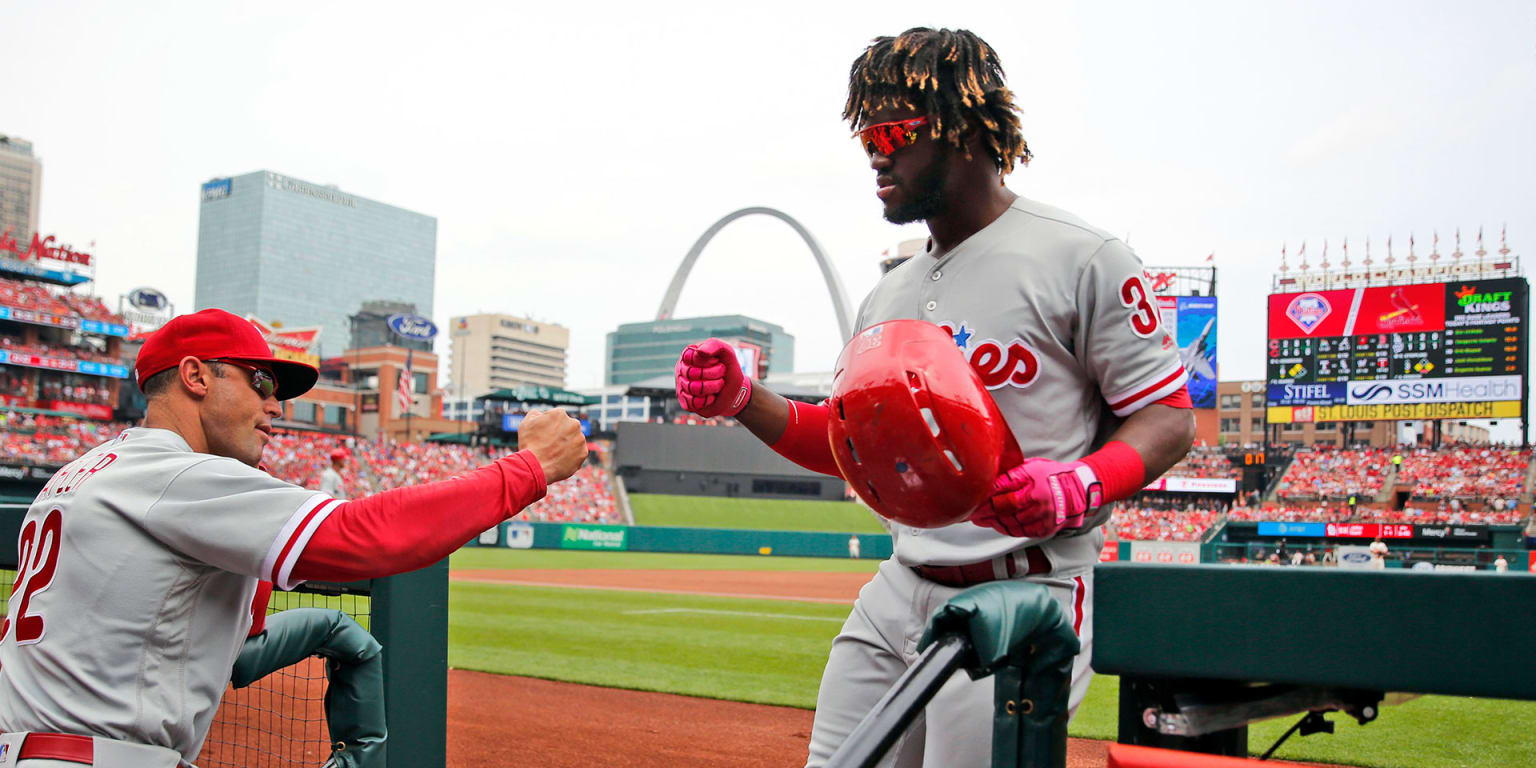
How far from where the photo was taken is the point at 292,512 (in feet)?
7.08

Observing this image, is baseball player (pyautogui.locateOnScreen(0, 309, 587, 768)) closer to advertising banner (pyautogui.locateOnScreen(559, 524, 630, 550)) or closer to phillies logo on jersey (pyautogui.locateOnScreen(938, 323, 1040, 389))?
phillies logo on jersey (pyautogui.locateOnScreen(938, 323, 1040, 389))

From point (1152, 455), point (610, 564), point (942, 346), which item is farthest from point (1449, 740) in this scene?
point (610, 564)

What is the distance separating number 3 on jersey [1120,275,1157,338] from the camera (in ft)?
6.36

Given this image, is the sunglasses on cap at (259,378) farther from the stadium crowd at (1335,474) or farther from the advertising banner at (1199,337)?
the stadium crowd at (1335,474)

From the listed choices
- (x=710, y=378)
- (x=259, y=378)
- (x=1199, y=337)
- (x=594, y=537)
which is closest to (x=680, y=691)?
(x=259, y=378)

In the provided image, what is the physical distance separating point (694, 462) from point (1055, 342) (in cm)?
4892

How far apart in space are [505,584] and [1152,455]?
62.4 feet

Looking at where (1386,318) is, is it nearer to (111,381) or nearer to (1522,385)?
(1522,385)

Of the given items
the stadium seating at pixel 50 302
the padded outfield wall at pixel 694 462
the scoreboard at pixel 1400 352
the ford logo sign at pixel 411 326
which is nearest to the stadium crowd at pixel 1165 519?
the scoreboard at pixel 1400 352

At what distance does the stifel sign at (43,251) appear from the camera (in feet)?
159

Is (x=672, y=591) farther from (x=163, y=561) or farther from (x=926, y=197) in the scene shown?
(x=926, y=197)

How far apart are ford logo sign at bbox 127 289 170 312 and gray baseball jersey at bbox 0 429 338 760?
66.5 metres

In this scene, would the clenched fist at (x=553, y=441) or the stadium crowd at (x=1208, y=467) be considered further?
the stadium crowd at (x=1208, y=467)

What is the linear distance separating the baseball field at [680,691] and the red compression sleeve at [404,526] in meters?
1.70
